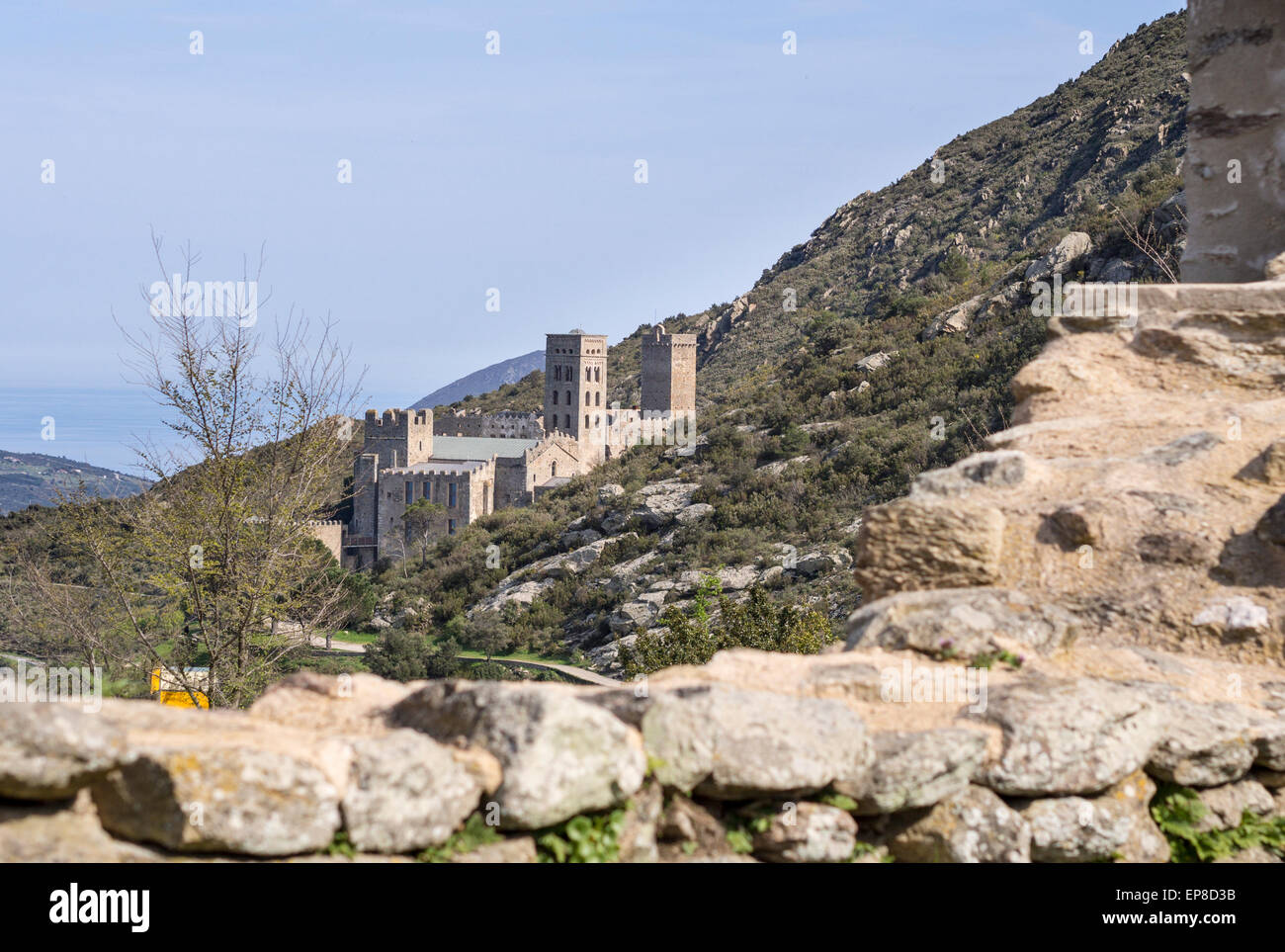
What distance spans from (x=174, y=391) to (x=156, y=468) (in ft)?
3.07

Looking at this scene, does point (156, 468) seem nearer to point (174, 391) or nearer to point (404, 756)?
point (174, 391)

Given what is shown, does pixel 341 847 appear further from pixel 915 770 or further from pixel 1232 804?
pixel 1232 804

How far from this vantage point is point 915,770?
377cm

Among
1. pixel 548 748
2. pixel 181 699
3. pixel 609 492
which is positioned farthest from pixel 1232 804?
pixel 609 492

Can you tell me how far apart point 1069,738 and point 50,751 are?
293 cm

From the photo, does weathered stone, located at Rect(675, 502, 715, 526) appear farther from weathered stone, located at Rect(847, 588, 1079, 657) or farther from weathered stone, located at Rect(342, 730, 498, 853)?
weathered stone, located at Rect(342, 730, 498, 853)

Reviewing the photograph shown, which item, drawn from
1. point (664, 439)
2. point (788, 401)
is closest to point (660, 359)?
point (664, 439)

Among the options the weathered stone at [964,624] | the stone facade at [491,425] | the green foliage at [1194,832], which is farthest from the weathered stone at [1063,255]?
the stone facade at [491,425]

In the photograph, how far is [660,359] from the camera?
82562mm

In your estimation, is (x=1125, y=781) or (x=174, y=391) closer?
(x=1125, y=781)

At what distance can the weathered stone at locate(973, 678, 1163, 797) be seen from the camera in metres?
3.91

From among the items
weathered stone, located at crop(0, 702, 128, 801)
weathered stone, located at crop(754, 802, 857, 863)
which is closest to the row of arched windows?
weathered stone, located at crop(754, 802, 857, 863)

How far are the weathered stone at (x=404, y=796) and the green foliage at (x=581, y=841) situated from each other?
244 mm

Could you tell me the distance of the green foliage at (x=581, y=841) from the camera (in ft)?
11.2
